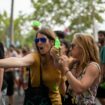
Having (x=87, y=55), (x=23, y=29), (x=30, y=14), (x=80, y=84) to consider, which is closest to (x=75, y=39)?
(x=87, y=55)

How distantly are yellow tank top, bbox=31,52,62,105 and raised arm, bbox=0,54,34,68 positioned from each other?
73 mm

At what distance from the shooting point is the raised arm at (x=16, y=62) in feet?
13.7

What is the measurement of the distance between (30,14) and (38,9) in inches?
124

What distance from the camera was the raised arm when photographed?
4184mm

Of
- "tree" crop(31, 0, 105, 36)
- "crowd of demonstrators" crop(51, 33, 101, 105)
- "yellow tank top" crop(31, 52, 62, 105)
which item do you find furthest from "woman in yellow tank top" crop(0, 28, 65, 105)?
"tree" crop(31, 0, 105, 36)

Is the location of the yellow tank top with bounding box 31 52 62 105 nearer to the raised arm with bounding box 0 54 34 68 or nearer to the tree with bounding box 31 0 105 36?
the raised arm with bounding box 0 54 34 68

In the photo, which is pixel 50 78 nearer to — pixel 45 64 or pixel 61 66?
pixel 45 64

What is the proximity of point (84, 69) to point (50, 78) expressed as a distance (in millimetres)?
406

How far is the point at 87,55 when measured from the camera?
447 cm

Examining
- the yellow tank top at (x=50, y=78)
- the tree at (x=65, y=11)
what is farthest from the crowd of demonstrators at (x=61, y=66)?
the tree at (x=65, y=11)

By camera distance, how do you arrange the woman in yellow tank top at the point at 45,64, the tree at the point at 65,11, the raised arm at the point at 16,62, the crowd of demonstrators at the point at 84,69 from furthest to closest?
1. the tree at the point at 65,11
2. the woman in yellow tank top at the point at 45,64
3. the crowd of demonstrators at the point at 84,69
4. the raised arm at the point at 16,62

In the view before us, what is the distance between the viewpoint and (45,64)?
4699 mm

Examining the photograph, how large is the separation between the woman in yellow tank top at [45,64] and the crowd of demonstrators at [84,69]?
0.78ft

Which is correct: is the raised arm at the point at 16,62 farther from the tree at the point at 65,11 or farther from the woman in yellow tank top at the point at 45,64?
the tree at the point at 65,11
